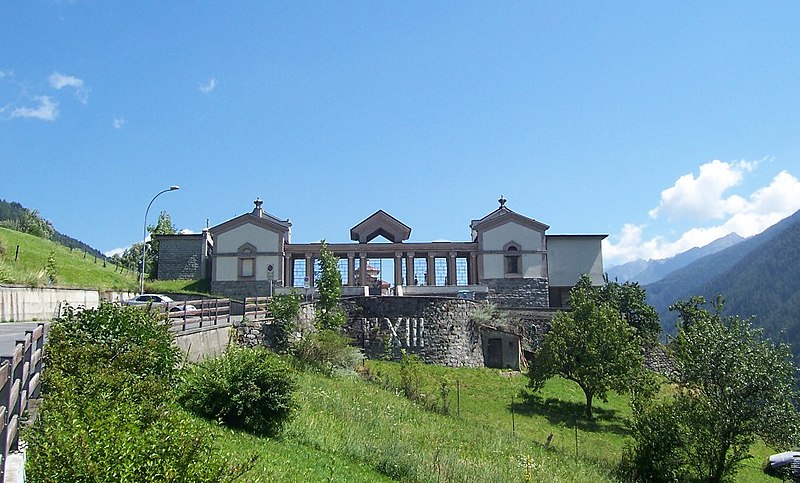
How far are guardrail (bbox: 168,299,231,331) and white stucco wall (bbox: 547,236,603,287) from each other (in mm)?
34023

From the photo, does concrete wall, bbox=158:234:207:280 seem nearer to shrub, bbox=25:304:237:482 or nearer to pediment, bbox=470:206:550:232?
pediment, bbox=470:206:550:232

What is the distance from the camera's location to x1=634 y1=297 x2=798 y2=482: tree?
1962cm

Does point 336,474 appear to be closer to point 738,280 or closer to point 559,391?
point 559,391

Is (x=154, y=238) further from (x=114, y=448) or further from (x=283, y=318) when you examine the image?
(x=114, y=448)

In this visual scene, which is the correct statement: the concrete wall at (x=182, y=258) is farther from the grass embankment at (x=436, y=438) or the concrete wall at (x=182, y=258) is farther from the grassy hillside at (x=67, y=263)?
the grass embankment at (x=436, y=438)

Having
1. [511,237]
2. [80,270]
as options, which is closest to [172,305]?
[80,270]

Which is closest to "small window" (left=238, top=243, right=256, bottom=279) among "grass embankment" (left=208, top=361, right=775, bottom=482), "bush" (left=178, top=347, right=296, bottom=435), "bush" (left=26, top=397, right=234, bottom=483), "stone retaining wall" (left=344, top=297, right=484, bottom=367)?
"stone retaining wall" (left=344, top=297, right=484, bottom=367)

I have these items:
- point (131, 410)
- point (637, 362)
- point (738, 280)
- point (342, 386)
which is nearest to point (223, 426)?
point (131, 410)

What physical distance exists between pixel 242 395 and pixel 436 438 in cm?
650

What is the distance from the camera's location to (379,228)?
52188 mm

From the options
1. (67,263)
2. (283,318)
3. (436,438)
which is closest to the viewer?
(436,438)

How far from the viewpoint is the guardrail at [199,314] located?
19.6 m

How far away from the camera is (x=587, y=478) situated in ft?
54.6

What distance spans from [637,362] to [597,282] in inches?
889
